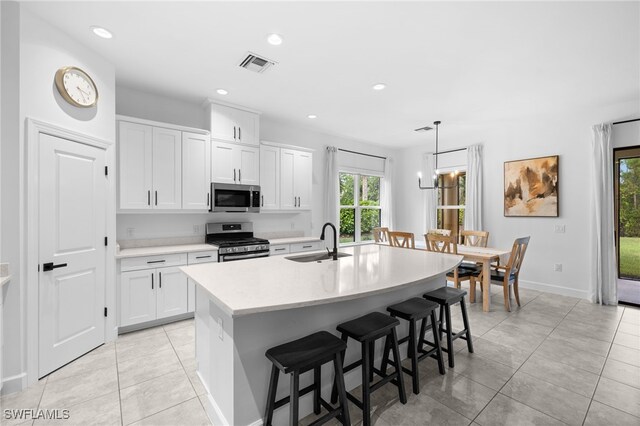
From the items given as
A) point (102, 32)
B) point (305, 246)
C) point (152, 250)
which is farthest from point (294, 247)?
point (102, 32)

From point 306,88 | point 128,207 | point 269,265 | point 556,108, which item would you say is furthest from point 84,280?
point 556,108

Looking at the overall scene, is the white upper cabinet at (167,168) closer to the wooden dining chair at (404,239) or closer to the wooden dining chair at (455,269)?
the wooden dining chair at (404,239)

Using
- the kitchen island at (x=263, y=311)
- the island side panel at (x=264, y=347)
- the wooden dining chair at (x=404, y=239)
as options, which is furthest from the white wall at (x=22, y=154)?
the wooden dining chair at (x=404, y=239)

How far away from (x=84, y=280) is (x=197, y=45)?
8.17 ft

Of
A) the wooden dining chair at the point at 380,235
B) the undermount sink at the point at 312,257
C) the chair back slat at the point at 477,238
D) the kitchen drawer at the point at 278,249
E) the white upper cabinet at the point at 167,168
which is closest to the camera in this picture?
the undermount sink at the point at 312,257

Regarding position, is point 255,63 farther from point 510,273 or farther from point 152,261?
point 510,273

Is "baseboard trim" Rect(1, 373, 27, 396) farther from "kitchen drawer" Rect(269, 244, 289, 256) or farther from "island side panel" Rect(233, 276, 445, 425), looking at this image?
"kitchen drawer" Rect(269, 244, 289, 256)

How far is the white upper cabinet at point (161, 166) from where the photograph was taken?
127 inches

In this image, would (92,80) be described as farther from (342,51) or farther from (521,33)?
(521,33)

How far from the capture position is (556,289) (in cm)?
455

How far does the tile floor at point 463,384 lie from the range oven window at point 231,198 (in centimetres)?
169

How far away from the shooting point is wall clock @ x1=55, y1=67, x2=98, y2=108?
2.43 m

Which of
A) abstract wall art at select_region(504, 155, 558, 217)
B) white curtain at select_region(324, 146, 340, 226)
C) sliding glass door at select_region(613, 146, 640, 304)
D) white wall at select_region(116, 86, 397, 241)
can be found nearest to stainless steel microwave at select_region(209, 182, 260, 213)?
white wall at select_region(116, 86, 397, 241)

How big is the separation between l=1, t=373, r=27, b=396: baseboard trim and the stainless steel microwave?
2.30m
